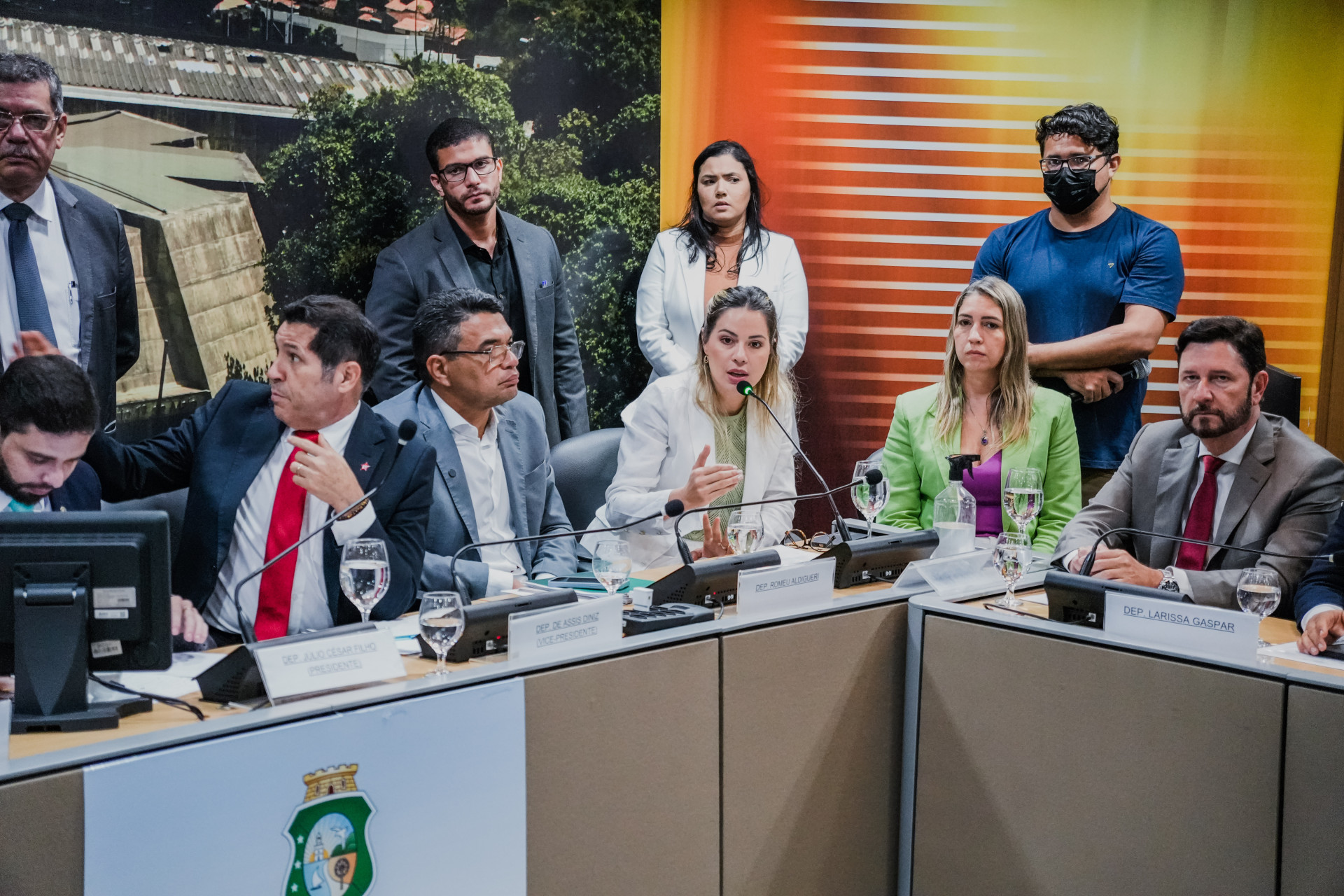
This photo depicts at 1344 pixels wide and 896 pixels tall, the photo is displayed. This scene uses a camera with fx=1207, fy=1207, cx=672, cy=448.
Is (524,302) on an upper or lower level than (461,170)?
lower

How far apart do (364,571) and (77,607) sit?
1.31 ft

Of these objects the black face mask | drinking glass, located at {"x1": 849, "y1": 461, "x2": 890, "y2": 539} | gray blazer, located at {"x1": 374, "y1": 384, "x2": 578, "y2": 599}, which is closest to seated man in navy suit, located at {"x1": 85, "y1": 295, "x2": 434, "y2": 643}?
gray blazer, located at {"x1": 374, "y1": 384, "x2": 578, "y2": 599}

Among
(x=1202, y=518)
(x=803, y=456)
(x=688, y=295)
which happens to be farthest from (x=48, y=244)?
(x=1202, y=518)

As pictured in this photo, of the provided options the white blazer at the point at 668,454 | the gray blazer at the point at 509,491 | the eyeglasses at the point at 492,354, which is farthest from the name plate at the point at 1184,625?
the eyeglasses at the point at 492,354

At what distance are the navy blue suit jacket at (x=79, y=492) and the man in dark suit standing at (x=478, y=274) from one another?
1.29 m

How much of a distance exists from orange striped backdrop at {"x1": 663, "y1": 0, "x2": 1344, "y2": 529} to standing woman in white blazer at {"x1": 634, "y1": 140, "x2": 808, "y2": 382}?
61 cm

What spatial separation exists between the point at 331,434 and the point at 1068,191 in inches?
Answer: 90.6

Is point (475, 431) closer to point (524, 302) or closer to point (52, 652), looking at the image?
point (524, 302)

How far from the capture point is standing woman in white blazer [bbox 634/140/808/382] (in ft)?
13.1

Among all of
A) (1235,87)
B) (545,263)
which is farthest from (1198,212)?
(545,263)

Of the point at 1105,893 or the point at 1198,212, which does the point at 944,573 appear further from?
the point at 1198,212

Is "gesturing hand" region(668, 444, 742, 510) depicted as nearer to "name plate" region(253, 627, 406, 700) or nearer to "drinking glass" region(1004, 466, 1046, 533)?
"drinking glass" region(1004, 466, 1046, 533)

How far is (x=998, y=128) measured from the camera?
4609 millimetres

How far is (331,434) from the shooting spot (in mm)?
2445
